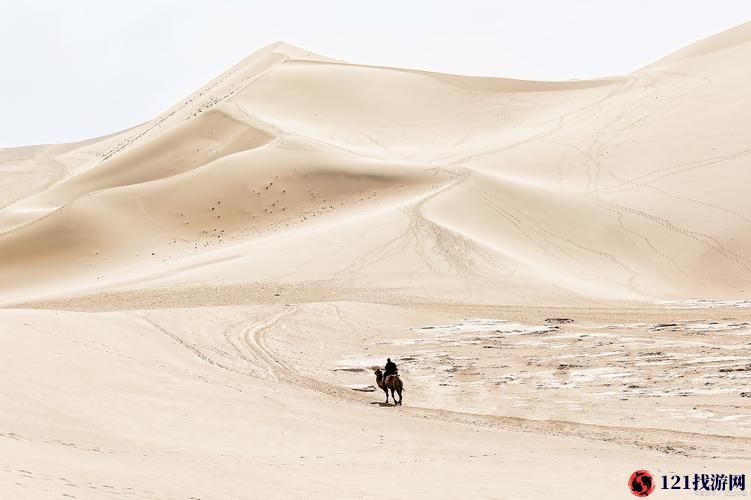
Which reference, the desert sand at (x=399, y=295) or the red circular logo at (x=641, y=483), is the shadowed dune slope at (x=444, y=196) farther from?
the red circular logo at (x=641, y=483)

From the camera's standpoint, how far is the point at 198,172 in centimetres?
4778

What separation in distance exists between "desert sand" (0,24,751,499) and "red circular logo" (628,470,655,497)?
0.18 metres

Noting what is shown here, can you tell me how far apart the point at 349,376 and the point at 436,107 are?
49.9m

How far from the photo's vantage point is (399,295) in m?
27.1

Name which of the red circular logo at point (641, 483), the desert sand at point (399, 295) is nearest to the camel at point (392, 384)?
the desert sand at point (399, 295)

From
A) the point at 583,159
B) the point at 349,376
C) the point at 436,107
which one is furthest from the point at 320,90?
the point at 349,376

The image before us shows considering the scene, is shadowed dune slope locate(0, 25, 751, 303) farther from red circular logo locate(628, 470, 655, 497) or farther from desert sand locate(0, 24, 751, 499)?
red circular logo locate(628, 470, 655, 497)

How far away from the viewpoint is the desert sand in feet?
33.6

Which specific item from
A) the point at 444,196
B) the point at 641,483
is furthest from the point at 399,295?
the point at 641,483

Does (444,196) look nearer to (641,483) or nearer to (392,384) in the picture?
(392,384)

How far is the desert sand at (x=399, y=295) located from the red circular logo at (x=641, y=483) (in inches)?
7.1

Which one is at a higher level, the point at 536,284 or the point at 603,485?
the point at 536,284

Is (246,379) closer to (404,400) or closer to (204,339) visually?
(404,400)

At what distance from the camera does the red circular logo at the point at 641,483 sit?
29.4 ft
